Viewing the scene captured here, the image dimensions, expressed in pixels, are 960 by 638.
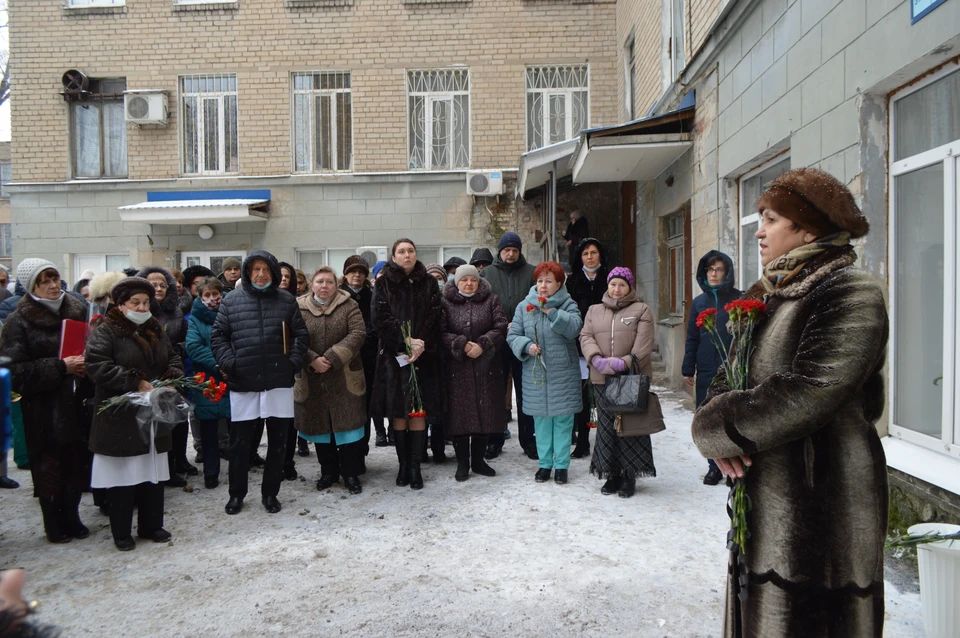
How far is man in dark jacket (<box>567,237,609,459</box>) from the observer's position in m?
5.95

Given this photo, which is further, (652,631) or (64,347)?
(64,347)

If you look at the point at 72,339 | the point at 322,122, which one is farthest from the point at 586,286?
the point at 322,122

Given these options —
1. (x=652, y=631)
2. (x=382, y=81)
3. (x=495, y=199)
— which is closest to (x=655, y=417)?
(x=652, y=631)

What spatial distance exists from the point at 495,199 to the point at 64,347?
9097 millimetres

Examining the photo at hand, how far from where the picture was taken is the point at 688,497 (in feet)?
15.7

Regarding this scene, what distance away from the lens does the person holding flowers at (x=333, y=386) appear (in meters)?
5.07

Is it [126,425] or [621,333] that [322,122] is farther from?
[126,425]

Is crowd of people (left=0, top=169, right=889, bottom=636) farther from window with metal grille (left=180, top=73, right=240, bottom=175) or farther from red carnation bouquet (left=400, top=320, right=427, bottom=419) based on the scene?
window with metal grille (left=180, top=73, right=240, bottom=175)

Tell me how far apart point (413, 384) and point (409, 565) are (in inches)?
67.1

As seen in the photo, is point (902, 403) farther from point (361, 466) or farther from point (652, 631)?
point (361, 466)

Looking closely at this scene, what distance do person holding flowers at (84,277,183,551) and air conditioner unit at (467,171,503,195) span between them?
845cm

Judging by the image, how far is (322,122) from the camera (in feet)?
41.2

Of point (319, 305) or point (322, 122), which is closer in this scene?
point (319, 305)

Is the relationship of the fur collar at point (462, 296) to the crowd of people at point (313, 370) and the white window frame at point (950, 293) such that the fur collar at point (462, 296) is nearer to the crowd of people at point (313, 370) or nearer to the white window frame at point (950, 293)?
the crowd of people at point (313, 370)
